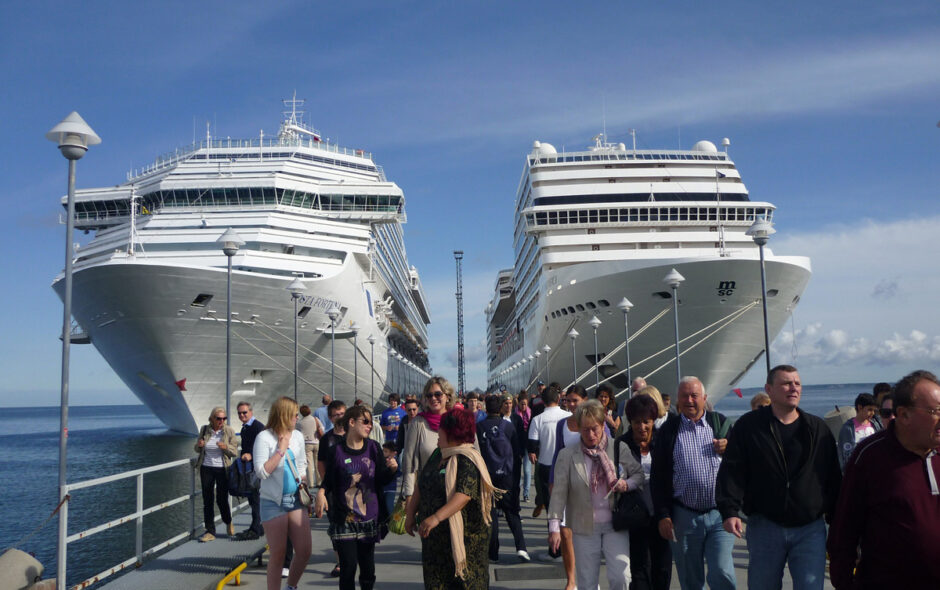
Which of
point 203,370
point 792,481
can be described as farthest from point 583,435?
point 203,370

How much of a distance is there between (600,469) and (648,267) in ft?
78.4

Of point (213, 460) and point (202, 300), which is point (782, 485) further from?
point (202, 300)

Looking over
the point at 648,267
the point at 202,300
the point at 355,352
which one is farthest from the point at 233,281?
the point at 648,267

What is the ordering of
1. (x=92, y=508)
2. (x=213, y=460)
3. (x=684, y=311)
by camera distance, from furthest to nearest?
1. (x=684, y=311)
2. (x=92, y=508)
3. (x=213, y=460)

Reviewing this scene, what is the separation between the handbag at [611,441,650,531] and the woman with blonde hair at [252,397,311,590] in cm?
250

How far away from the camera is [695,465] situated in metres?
4.90

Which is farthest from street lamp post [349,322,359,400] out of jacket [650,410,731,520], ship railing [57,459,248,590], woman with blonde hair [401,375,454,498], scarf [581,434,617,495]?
jacket [650,410,731,520]

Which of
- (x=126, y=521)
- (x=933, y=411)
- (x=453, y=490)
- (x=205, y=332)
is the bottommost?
(x=126, y=521)

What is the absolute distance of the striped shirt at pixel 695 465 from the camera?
15.9 feet

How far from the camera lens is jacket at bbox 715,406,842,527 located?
420 centimetres

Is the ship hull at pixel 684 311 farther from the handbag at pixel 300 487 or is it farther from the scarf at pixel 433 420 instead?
the handbag at pixel 300 487

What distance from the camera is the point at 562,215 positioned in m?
38.1

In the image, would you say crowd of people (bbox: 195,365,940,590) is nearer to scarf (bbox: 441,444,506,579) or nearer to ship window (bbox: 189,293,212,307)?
scarf (bbox: 441,444,506,579)

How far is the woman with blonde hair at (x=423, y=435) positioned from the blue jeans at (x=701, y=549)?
2.12m
